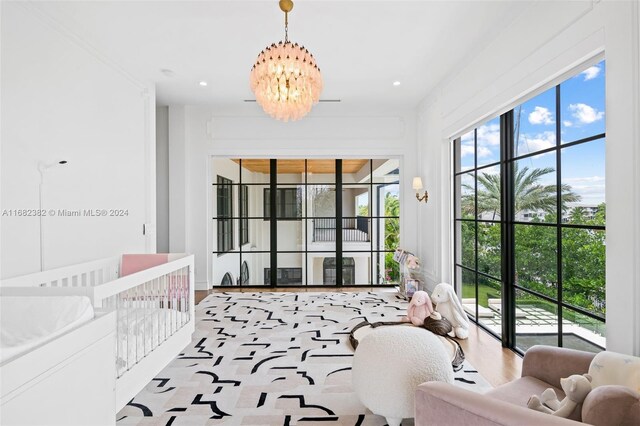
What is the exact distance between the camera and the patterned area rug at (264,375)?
5.87 feet

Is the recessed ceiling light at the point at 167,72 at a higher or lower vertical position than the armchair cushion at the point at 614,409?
higher

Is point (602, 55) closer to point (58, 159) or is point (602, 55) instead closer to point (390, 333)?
point (390, 333)

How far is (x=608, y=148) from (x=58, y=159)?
3572mm

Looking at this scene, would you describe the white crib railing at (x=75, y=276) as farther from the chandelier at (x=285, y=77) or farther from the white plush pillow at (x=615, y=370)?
the white plush pillow at (x=615, y=370)

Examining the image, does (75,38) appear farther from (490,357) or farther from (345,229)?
(490,357)

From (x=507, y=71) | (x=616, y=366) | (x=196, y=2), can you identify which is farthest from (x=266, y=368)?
(x=507, y=71)

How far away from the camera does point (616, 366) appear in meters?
1.23

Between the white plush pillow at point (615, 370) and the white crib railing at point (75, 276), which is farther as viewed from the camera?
the white crib railing at point (75, 276)

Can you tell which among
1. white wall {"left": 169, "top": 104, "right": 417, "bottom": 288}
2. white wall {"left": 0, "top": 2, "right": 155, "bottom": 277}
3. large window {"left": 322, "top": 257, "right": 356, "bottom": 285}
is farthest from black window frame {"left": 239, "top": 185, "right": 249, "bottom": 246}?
white wall {"left": 0, "top": 2, "right": 155, "bottom": 277}

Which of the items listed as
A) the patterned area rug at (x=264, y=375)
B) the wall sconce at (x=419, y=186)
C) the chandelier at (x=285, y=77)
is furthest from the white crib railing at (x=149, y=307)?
the wall sconce at (x=419, y=186)

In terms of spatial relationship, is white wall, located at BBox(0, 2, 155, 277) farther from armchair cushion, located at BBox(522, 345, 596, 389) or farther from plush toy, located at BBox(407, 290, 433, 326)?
armchair cushion, located at BBox(522, 345, 596, 389)

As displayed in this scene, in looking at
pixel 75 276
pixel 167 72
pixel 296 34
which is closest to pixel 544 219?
pixel 296 34

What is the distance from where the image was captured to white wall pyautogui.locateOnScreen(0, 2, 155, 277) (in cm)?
218

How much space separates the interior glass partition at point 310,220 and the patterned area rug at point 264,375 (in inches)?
50.7
